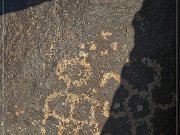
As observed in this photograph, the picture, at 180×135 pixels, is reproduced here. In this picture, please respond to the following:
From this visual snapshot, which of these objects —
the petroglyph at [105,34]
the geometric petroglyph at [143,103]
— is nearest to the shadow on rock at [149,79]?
the geometric petroglyph at [143,103]

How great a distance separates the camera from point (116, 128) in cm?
173

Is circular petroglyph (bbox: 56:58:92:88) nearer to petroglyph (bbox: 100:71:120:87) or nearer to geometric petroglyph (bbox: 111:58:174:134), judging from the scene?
petroglyph (bbox: 100:71:120:87)

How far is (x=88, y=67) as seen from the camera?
1770 mm

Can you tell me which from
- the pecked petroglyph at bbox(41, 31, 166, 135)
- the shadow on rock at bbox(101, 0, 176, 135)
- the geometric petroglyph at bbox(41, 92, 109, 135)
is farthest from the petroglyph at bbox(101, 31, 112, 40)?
the geometric petroglyph at bbox(41, 92, 109, 135)

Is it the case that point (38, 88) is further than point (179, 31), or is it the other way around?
point (38, 88)

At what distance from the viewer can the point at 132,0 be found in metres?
A: 1.72

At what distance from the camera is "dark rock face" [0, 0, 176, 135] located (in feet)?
5.58

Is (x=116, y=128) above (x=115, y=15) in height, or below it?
below

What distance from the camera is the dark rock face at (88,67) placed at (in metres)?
1.70

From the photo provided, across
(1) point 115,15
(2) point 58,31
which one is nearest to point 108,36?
(1) point 115,15

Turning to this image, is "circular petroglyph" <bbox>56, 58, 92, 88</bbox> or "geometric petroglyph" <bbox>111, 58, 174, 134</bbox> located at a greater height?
"circular petroglyph" <bbox>56, 58, 92, 88</bbox>

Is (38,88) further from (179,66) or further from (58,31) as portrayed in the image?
(179,66)

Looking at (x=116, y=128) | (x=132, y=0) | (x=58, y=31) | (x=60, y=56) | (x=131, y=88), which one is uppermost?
(x=132, y=0)

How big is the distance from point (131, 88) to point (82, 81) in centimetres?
21
